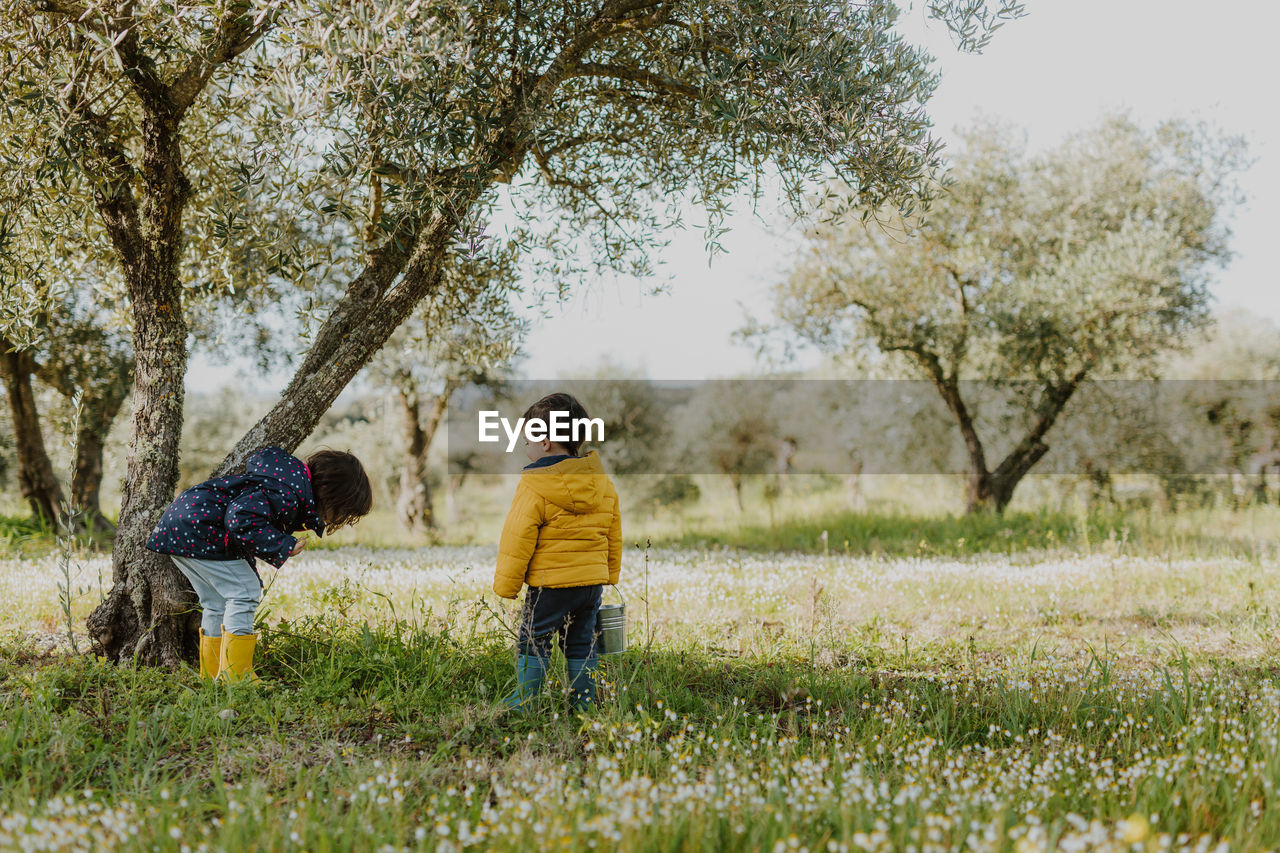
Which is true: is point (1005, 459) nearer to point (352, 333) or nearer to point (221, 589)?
point (352, 333)

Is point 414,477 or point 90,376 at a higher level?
point 90,376

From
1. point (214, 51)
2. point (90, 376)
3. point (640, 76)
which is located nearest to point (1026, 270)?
point (640, 76)

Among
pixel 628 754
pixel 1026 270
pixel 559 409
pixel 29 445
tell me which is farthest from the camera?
pixel 1026 270

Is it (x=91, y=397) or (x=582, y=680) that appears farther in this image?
(x=91, y=397)

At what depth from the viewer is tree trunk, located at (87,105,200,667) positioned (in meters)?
5.38

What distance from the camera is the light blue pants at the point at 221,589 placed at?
5.02 metres

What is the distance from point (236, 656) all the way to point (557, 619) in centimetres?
209

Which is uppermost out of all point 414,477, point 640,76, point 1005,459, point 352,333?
point 640,76

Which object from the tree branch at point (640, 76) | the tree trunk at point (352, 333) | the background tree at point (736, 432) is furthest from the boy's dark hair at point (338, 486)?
the background tree at point (736, 432)

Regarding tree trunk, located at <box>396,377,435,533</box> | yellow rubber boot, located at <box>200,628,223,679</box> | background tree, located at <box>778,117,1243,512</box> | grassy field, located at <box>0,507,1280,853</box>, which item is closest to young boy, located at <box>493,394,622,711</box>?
grassy field, located at <box>0,507,1280,853</box>

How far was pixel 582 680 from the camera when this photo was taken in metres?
5.10

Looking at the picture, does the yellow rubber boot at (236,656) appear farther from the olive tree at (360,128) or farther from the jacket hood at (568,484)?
the jacket hood at (568,484)

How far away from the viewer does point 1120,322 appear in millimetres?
14633

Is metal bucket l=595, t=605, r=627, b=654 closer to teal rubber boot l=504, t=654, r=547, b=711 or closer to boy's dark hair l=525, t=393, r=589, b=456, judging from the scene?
teal rubber boot l=504, t=654, r=547, b=711
